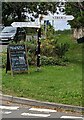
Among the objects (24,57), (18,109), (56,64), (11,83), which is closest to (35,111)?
(18,109)

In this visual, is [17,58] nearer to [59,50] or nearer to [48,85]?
[48,85]

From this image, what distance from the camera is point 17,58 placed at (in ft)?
48.8

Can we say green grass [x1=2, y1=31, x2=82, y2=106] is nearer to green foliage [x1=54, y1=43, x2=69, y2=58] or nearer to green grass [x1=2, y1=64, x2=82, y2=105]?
green grass [x1=2, y1=64, x2=82, y2=105]

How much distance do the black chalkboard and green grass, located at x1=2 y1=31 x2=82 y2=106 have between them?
1.05 feet

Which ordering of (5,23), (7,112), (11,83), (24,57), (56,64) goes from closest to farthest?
(7,112) < (11,83) < (24,57) < (56,64) < (5,23)

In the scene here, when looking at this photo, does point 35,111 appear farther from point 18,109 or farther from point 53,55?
point 53,55

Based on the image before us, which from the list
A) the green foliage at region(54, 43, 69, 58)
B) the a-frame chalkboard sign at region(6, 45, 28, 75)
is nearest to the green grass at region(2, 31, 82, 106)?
the a-frame chalkboard sign at region(6, 45, 28, 75)

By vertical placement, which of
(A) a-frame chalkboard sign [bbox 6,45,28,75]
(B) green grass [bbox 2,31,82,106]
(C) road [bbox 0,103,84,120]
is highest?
(A) a-frame chalkboard sign [bbox 6,45,28,75]

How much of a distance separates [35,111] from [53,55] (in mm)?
10266

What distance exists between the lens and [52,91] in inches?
449

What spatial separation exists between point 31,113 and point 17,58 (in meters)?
5.84

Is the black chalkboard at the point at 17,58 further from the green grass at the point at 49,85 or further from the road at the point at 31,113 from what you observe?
the road at the point at 31,113

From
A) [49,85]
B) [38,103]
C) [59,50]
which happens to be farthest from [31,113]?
[59,50]

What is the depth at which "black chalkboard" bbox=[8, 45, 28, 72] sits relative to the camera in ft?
48.3
